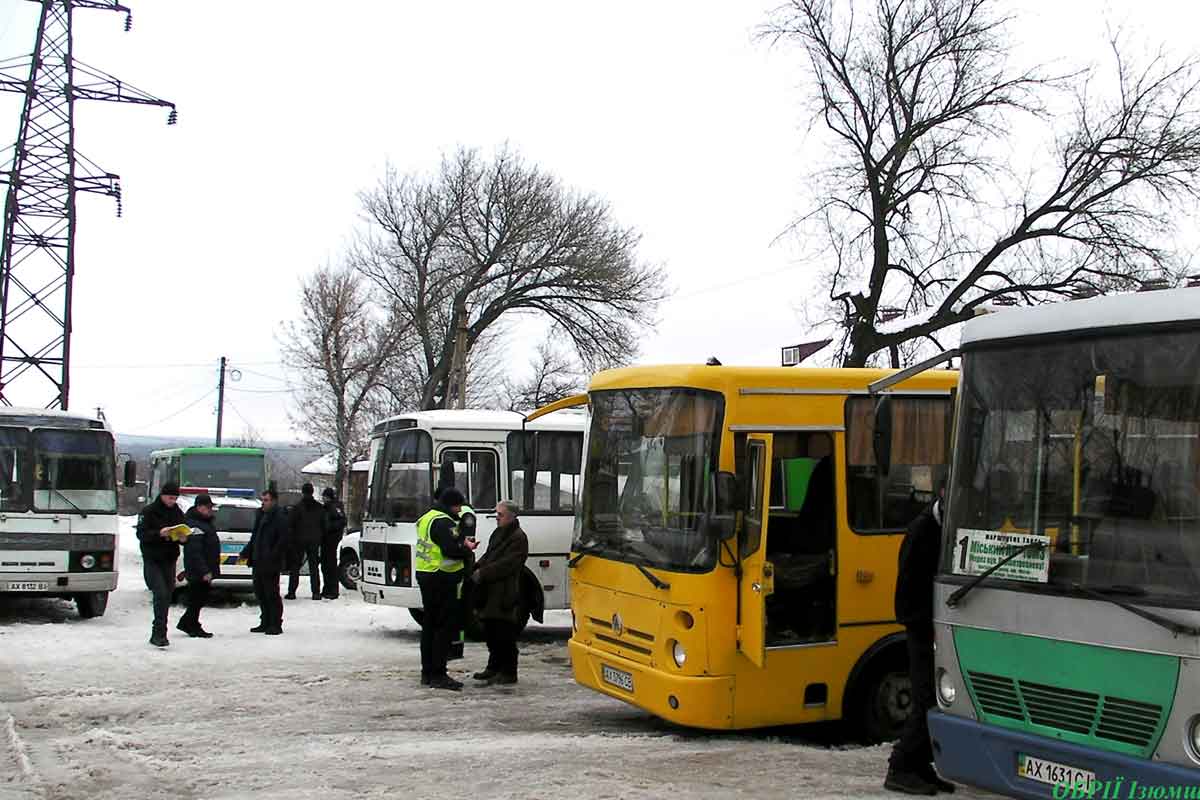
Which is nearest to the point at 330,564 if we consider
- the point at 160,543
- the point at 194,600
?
the point at 194,600

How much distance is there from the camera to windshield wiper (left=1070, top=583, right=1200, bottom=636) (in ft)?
18.0

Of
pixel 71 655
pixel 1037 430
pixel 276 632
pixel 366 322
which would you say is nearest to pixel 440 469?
pixel 276 632

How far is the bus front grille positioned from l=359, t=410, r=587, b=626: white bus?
353 inches

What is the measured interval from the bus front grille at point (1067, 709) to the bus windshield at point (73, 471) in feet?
43.9

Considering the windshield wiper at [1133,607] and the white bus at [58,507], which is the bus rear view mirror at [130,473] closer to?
the white bus at [58,507]

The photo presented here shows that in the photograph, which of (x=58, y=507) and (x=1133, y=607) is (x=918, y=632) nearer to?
(x=1133, y=607)

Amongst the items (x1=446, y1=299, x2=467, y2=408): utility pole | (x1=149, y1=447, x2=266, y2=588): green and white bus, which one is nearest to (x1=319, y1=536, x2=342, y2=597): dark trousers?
(x1=149, y1=447, x2=266, y2=588): green and white bus

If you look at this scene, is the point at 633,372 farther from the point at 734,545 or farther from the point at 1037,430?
the point at 1037,430

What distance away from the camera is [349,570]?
22.8 m

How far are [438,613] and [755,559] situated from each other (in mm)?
4048

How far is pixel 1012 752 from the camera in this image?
612 centimetres

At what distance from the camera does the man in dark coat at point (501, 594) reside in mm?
11812

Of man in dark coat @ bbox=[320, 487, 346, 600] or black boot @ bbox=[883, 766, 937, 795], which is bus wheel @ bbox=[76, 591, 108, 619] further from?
black boot @ bbox=[883, 766, 937, 795]

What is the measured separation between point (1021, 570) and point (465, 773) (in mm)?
3773
